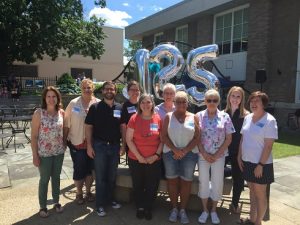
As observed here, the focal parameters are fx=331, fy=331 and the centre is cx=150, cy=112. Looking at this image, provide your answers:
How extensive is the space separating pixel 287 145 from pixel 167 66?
18.1 feet

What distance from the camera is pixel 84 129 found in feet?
15.3

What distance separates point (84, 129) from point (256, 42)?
11.7 meters

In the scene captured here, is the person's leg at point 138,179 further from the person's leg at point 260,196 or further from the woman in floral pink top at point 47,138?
the person's leg at point 260,196

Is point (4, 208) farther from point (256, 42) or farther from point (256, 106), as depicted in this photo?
point (256, 42)

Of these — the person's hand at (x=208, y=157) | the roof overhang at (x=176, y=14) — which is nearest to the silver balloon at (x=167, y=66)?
the person's hand at (x=208, y=157)

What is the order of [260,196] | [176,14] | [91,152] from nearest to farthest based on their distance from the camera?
[260,196], [91,152], [176,14]

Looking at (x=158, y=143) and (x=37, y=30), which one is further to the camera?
(x=37, y=30)

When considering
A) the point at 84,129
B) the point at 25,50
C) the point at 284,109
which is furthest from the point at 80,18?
the point at 84,129

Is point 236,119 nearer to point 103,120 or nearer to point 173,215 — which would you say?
point 173,215

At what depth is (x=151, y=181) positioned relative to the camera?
4.38 metres

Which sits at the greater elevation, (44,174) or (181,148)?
(181,148)

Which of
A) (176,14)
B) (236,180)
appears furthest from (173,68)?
(176,14)

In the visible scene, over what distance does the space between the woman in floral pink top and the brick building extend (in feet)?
36.8

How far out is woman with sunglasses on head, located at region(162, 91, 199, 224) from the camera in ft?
13.8
